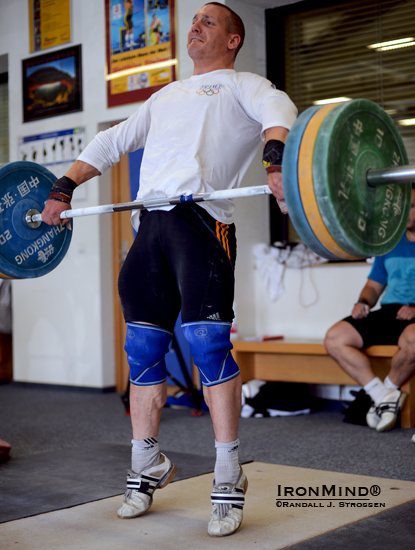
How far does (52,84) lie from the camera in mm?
4688

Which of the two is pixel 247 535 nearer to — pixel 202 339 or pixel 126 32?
pixel 202 339

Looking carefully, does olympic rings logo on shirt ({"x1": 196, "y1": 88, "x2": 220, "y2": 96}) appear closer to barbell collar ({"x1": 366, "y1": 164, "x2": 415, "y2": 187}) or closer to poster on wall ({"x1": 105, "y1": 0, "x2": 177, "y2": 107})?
barbell collar ({"x1": 366, "y1": 164, "x2": 415, "y2": 187})

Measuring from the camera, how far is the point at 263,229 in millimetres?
4129

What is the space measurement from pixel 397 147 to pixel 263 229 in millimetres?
2448

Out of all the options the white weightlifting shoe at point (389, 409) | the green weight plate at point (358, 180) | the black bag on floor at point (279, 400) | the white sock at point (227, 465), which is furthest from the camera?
the black bag on floor at point (279, 400)

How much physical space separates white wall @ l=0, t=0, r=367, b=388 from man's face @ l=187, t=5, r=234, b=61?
2.05 m

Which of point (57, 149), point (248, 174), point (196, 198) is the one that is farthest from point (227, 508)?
point (57, 149)

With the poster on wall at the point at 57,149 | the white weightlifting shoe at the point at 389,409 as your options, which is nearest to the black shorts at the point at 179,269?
the white weightlifting shoe at the point at 389,409

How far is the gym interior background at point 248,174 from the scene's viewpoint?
151 inches

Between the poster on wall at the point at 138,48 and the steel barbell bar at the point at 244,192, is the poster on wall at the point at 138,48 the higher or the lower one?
the higher one

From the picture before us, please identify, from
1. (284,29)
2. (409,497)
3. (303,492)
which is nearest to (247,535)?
(303,492)

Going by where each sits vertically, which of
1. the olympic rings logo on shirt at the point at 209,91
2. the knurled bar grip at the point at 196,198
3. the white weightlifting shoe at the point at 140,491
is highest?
the olympic rings logo on shirt at the point at 209,91

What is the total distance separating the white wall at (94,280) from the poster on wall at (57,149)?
0.05 m

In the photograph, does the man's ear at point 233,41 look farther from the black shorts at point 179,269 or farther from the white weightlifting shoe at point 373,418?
the white weightlifting shoe at point 373,418
